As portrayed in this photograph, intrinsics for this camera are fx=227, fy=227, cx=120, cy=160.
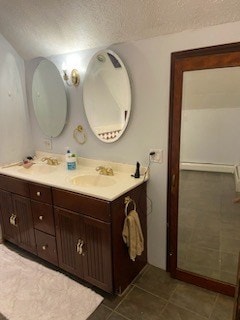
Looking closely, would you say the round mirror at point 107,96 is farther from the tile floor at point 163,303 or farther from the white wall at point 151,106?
the tile floor at point 163,303

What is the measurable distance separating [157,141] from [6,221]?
5.89ft

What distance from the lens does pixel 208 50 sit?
4.96 feet

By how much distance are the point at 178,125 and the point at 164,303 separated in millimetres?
1343

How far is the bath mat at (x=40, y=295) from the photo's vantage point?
1.64 meters

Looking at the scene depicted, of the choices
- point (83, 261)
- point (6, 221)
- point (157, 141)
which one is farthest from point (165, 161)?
point (6, 221)

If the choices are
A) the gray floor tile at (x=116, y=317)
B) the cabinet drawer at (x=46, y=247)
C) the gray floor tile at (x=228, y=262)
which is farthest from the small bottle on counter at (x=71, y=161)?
the gray floor tile at (x=228, y=262)

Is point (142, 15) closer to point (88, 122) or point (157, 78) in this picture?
point (157, 78)

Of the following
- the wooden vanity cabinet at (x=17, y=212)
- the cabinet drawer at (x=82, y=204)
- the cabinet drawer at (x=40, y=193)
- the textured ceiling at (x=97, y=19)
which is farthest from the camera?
the wooden vanity cabinet at (x=17, y=212)

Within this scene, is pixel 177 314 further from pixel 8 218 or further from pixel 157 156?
pixel 8 218

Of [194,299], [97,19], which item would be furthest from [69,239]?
[97,19]

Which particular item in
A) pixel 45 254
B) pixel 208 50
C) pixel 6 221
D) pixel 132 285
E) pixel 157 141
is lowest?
pixel 132 285

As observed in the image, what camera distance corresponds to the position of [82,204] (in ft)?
5.52

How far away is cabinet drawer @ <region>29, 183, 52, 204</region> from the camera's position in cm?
189

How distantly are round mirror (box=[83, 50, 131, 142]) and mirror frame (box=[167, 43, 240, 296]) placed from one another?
40cm
